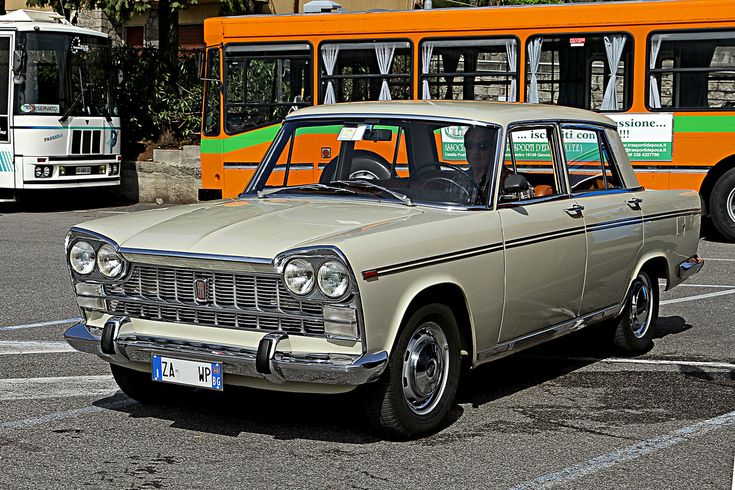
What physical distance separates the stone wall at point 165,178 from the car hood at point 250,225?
1458 centimetres

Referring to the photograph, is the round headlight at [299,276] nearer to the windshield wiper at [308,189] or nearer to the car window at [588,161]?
the windshield wiper at [308,189]

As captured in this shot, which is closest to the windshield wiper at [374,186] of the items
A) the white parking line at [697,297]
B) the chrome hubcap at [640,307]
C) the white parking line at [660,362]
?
the white parking line at [660,362]

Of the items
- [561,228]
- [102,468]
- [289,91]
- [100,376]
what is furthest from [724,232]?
[102,468]

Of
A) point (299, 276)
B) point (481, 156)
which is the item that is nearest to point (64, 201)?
point (481, 156)

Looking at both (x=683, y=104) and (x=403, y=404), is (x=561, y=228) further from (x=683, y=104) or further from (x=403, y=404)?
(x=683, y=104)

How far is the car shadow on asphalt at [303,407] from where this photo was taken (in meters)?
6.20

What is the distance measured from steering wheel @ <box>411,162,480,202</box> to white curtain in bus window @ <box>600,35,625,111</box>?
→ 920 centimetres

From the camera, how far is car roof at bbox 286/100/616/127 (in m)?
7.06

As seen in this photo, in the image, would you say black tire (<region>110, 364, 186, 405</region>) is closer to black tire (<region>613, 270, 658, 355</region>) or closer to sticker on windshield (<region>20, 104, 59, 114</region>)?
black tire (<region>613, 270, 658, 355</region>)

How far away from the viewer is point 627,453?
586cm

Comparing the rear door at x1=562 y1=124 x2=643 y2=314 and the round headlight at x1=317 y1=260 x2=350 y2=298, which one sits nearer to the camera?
the round headlight at x1=317 y1=260 x2=350 y2=298

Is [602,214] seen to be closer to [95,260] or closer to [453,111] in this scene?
[453,111]

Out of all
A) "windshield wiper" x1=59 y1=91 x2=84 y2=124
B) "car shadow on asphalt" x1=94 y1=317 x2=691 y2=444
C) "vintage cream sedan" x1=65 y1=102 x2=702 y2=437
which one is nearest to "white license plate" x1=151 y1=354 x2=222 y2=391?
"vintage cream sedan" x1=65 y1=102 x2=702 y2=437

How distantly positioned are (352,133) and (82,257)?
1805 millimetres
